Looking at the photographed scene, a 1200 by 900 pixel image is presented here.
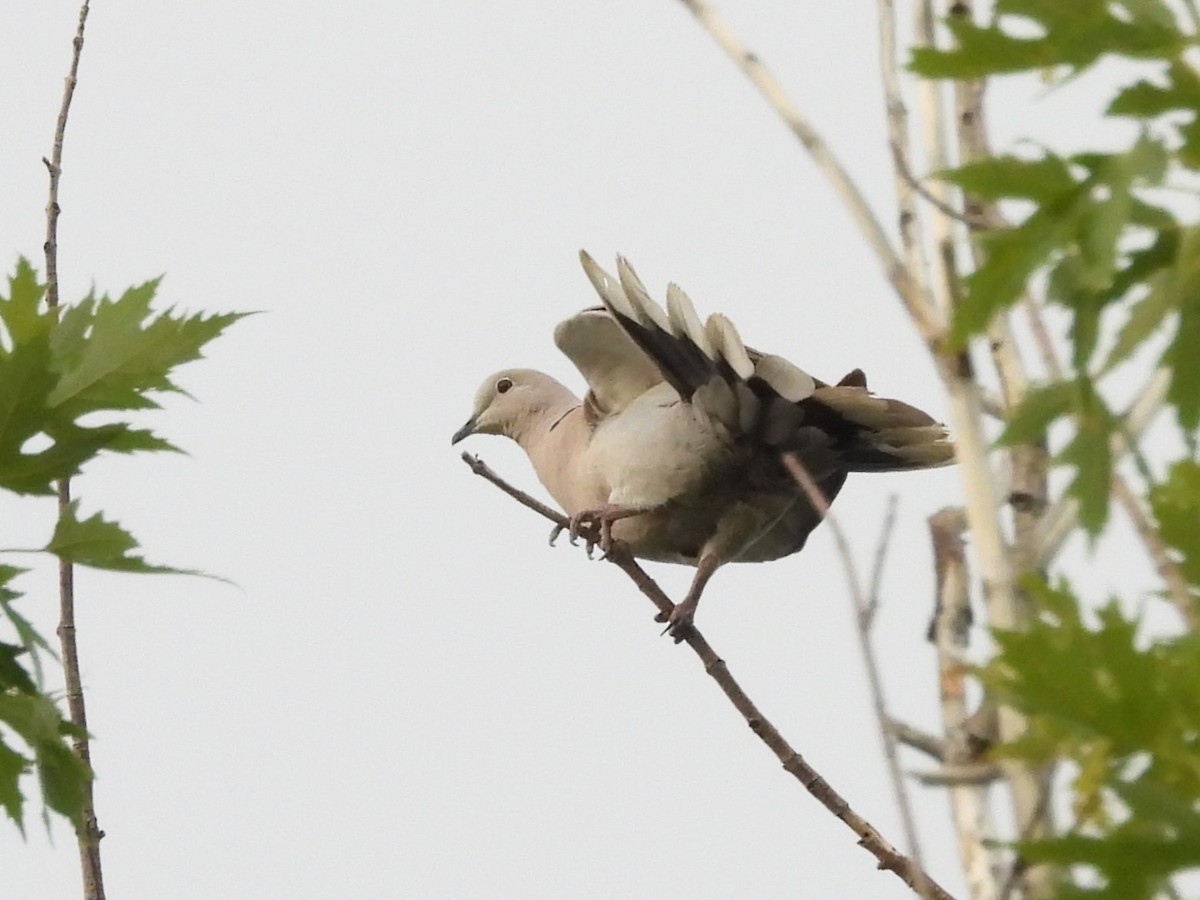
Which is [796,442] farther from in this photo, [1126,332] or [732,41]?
[1126,332]

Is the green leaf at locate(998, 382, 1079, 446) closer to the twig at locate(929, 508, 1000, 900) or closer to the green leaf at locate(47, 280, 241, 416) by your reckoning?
the twig at locate(929, 508, 1000, 900)

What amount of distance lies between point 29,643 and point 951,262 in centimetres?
195

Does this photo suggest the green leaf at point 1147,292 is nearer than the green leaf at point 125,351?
Yes

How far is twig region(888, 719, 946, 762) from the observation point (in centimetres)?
188

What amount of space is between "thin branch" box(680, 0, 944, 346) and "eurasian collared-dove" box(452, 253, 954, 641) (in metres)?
2.51

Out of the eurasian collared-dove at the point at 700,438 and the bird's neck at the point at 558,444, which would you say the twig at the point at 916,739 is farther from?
the bird's neck at the point at 558,444

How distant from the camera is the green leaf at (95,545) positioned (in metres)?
3.35

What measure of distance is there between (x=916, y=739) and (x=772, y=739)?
121cm

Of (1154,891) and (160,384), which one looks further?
(160,384)

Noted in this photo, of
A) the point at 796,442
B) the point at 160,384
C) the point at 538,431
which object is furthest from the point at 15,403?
the point at 538,431

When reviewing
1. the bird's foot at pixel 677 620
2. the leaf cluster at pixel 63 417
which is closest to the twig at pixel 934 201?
the leaf cluster at pixel 63 417

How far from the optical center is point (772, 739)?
122 inches

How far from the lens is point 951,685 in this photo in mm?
1933

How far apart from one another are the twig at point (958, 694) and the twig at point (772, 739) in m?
0.20
